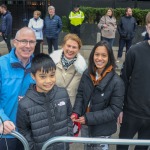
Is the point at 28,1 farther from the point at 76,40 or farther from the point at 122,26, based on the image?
the point at 76,40

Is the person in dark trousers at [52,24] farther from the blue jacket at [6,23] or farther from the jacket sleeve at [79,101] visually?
the jacket sleeve at [79,101]

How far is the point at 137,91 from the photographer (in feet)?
9.73

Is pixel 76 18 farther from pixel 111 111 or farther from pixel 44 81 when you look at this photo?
pixel 44 81

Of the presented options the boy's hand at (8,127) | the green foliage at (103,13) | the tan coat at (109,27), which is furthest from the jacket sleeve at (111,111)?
the green foliage at (103,13)

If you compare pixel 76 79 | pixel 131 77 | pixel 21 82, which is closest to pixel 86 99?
pixel 76 79

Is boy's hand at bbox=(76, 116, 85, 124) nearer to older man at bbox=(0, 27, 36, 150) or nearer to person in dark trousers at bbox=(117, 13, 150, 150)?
person in dark trousers at bbox=(117, 13, 150, 150)

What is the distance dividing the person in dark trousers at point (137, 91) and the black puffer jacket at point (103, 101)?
0.57 ft

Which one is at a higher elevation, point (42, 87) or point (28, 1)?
point (28, 1)

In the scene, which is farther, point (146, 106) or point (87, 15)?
point (87, 15)

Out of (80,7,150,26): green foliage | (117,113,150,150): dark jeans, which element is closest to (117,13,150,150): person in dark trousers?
(117,113,150,150): dark jeans

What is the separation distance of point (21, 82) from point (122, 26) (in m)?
7.15

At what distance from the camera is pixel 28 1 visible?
1280cm

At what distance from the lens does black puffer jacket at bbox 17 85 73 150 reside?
2.36 m

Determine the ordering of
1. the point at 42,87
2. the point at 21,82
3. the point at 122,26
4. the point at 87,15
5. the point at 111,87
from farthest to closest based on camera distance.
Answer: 1. the point at 87,15
2. the point at 122,26
3. the point at 111,87
4. the point at 21,82
5. the point at 42,87
